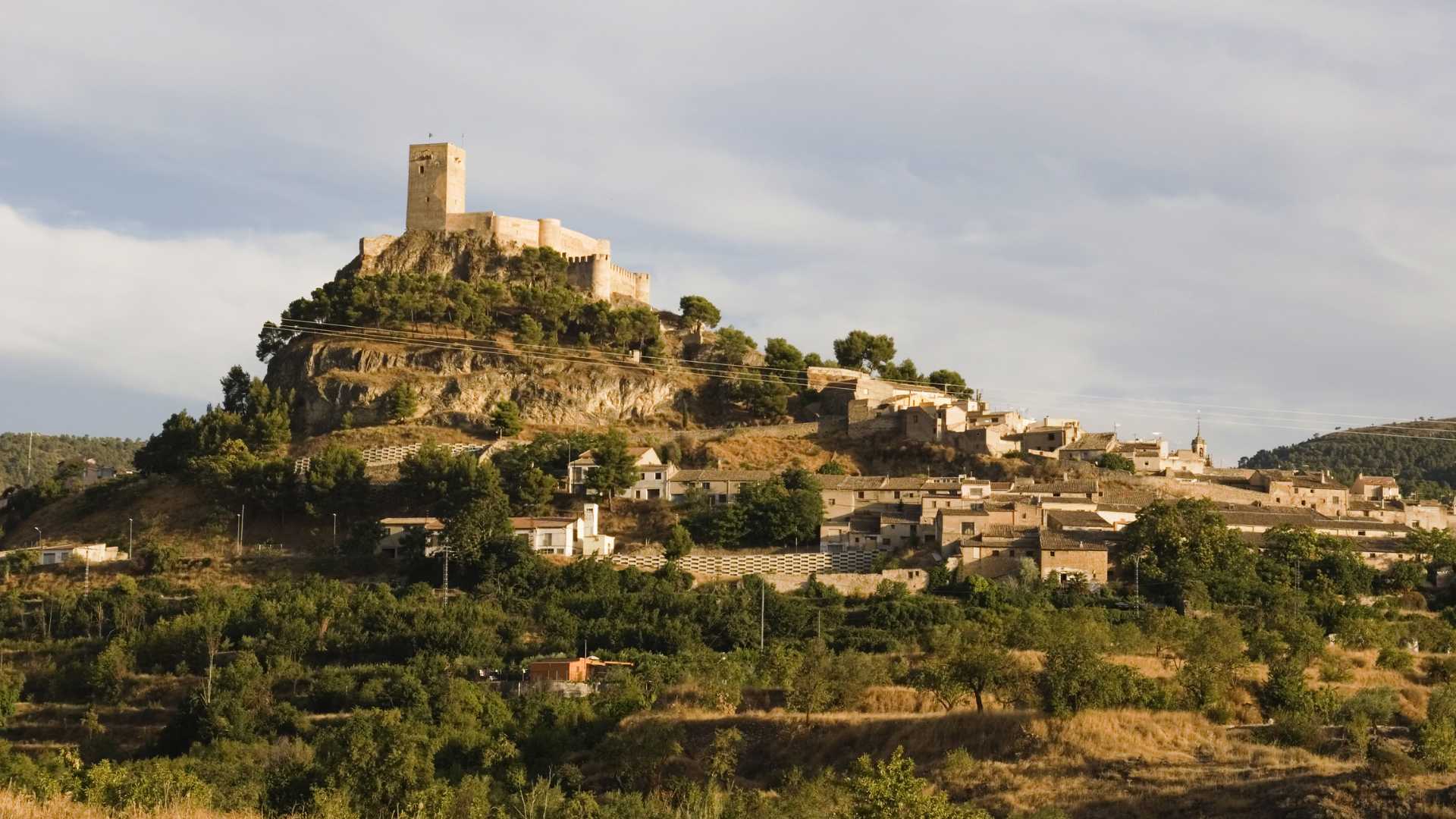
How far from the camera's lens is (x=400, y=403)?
218 ft

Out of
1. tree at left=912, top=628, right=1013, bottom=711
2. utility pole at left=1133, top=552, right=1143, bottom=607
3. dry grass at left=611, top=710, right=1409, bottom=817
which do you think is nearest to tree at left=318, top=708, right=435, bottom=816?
dry grass at left=611, top=710, right=1409, bottom=817

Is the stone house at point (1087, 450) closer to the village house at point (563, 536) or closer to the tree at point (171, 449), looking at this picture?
the village house at point (563, 536)

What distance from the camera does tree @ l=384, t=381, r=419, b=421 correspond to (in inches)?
2618

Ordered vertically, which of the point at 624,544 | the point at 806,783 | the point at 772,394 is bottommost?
the point at 806,783

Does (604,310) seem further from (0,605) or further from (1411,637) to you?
(1411,637)

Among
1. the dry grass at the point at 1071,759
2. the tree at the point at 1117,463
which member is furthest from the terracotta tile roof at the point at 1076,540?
the dry grass at the point at 1071,759

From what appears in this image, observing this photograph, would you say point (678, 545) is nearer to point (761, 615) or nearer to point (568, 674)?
point (761, 615)

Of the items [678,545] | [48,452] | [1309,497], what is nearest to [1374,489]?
[1309,497]

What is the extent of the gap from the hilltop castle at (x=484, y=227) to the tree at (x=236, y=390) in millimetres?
10449

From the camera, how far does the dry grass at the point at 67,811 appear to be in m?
17.3

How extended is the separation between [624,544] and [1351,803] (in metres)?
32.4

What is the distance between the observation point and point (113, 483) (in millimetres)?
63875

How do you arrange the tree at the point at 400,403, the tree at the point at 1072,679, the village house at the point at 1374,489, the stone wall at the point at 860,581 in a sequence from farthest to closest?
1. the tree at the point at 400,403
2. the village house at the point at 1374,489
3. the stone wall at the point at 860,581
4. the tree at the point at 1072,679

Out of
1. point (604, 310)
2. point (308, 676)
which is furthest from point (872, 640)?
point (604, 310)
